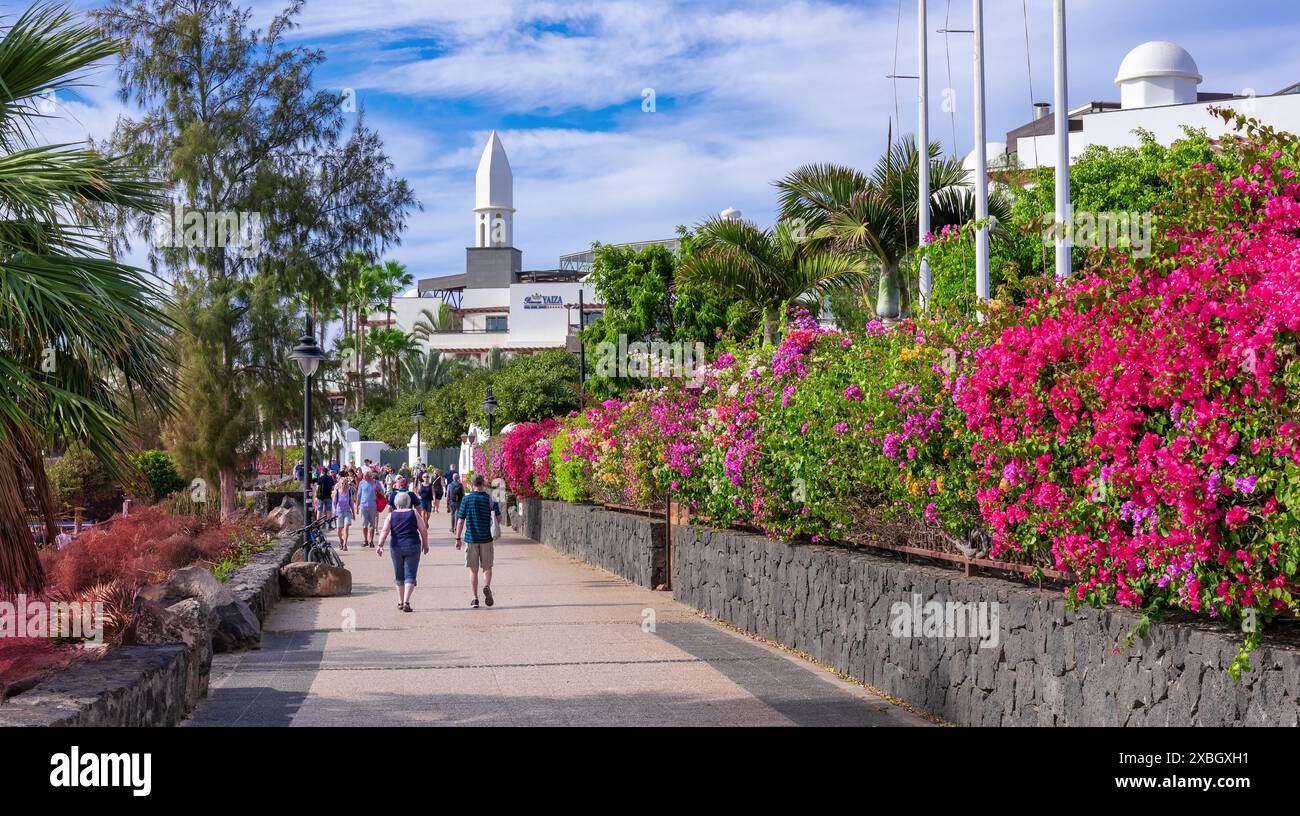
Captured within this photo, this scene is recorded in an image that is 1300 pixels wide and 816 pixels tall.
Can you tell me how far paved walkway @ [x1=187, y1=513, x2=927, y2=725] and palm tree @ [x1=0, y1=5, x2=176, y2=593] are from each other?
6.82 feet

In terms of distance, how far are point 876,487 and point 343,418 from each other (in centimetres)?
3142

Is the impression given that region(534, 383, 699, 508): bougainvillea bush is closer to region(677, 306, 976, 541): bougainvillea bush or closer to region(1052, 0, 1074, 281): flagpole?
region(677, 306, 976, 541): bougainvillea bush

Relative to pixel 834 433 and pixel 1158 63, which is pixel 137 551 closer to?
pixel 834 433

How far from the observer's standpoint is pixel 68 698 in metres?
6.09

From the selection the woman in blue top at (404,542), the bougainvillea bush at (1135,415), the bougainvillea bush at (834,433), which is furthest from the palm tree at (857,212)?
the bougainvillea bush at (1135,415)

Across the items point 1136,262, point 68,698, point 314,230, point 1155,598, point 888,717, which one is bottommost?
point 888,717

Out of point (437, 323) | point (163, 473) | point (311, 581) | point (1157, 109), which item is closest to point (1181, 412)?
point (311, 581)

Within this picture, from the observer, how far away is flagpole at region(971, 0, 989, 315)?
2323 centimetres

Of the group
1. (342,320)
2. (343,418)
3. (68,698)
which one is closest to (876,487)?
(68,698)

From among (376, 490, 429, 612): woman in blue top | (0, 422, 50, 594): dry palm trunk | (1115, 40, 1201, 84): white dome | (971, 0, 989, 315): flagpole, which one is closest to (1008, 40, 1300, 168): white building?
(1115, 40, 1201, 84): white dome

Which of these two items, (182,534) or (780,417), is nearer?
(780,417)

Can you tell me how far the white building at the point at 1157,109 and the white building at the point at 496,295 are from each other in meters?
45.8
